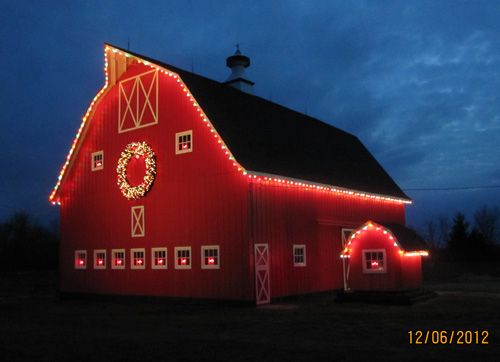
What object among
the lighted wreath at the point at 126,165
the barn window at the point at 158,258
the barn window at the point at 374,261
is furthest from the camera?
the lighted wreath at the point at 126,165

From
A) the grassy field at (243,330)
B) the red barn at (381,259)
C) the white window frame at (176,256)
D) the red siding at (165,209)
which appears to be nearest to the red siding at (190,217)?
the red siding at (165,209)

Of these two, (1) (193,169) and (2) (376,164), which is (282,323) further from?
(2) (376,164)

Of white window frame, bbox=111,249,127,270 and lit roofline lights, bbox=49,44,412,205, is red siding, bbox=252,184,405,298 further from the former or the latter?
white window frame, bbox=111,249,127,270

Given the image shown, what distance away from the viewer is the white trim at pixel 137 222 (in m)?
22.3

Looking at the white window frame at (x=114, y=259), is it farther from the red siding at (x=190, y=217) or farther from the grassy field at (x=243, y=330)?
the grassy field at (x=243, y=330)

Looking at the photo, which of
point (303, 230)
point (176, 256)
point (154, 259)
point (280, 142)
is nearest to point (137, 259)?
point (154, 259)

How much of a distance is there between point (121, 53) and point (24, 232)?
46772 mm

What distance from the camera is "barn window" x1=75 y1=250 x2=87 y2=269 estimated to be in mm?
A: 24484

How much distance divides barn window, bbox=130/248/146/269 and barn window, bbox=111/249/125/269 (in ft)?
1.92

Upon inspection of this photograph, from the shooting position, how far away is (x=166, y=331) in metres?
13.5

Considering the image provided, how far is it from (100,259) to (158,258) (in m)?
3.66

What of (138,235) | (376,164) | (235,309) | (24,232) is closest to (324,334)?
(235,309)

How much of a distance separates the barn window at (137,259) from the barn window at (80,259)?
3.17 m

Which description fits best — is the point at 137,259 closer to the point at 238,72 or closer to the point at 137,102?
the point at 137,102
